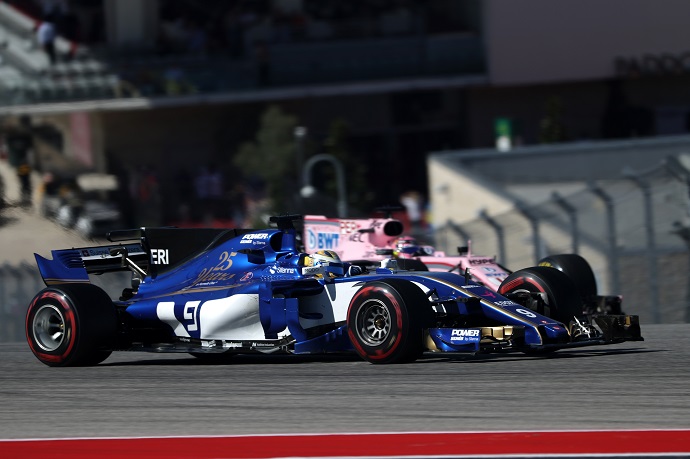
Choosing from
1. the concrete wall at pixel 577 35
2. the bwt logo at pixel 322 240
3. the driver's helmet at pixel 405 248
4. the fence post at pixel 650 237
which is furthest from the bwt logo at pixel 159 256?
the concrete wall at pixel 577 35

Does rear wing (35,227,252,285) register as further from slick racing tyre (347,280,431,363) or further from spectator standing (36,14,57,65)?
spectator standing (36,14,57,65)

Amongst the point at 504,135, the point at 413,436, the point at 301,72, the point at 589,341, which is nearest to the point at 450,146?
the point at 504,135

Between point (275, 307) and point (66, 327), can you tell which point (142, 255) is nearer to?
point (66, 327)

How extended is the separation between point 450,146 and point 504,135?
1447 mm

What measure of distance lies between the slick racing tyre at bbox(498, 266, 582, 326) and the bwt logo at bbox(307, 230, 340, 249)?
11.8 feet

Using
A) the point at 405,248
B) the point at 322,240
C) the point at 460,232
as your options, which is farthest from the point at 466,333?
the point at 460,232

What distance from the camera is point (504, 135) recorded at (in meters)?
31.0

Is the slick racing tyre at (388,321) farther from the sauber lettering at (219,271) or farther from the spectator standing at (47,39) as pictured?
the spectator standing at (47,39)

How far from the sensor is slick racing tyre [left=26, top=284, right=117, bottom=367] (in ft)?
32.0

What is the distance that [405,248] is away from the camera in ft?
43.0

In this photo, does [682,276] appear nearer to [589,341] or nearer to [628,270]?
[628,270]

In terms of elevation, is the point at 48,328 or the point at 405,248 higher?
the point at 405,248

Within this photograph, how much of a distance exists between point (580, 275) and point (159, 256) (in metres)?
3.51

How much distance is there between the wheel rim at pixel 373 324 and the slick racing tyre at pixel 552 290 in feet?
4.61
